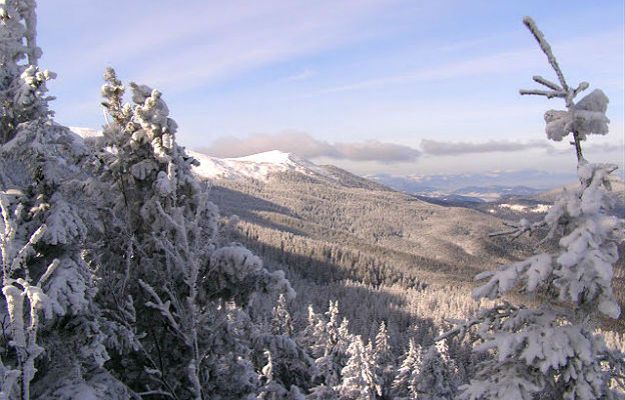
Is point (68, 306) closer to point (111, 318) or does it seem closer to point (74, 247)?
point (74, 247)

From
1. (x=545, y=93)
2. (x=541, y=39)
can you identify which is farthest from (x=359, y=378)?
(x=541, y=39)

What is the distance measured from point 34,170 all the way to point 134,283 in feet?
10.8

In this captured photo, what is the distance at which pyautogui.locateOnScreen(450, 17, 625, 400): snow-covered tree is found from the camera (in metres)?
6.16

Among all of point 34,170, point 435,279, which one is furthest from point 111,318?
point 435,279

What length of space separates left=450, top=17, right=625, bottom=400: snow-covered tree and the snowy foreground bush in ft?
0.06

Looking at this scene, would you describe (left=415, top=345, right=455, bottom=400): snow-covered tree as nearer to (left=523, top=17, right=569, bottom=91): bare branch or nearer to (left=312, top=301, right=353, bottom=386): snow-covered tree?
(left=312, top=301, right=353, bottom=386): snow-covered tree

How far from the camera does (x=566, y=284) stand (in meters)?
6.34

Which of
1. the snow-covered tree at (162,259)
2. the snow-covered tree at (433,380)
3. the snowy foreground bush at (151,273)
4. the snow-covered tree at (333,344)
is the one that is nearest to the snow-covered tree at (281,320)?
the snow-covered tree at (333,344)

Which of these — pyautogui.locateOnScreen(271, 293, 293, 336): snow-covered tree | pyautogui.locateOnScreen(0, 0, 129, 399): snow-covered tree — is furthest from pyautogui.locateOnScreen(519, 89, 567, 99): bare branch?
pyautogui.locateOnScreen(271, 293, 293, 336): snow-covered tree

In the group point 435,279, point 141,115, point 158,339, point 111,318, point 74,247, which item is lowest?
point 435,279

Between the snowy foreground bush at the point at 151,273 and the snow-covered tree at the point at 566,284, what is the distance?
2cm

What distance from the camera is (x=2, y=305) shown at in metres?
7.15

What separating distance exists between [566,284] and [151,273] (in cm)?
736

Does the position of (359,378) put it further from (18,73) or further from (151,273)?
(18,73)
